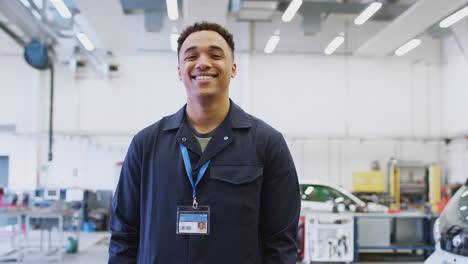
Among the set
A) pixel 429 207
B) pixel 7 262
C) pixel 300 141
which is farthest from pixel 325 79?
pixel 7 262

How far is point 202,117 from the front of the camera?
1.65 meters

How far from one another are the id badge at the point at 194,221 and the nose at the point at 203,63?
1.60 feet

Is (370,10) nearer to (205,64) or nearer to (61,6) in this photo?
(61,6)

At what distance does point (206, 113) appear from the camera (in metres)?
1.64

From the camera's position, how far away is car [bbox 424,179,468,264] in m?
3.24

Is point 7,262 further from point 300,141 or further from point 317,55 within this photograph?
point 317,55

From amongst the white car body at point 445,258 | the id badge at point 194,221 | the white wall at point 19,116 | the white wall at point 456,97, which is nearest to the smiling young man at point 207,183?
the id badge at point 194,221

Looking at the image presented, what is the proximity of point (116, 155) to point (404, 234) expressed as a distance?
791 centimetres

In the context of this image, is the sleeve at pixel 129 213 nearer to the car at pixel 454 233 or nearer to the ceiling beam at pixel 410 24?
the car at pixel 454 233

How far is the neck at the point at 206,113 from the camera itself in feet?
5.32

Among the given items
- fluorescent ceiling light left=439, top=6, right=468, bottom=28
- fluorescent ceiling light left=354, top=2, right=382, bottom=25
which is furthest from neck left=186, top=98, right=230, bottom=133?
fluorescent ceiling light left=439, top=6, right=468, bottom=28

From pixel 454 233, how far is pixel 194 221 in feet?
8.69

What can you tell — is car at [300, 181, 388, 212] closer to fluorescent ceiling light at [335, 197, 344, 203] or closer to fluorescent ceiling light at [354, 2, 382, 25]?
fluorescent ceiling light at [335, 197, 344, 203]

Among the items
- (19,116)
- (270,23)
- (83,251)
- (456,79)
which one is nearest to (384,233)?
(83,251)
